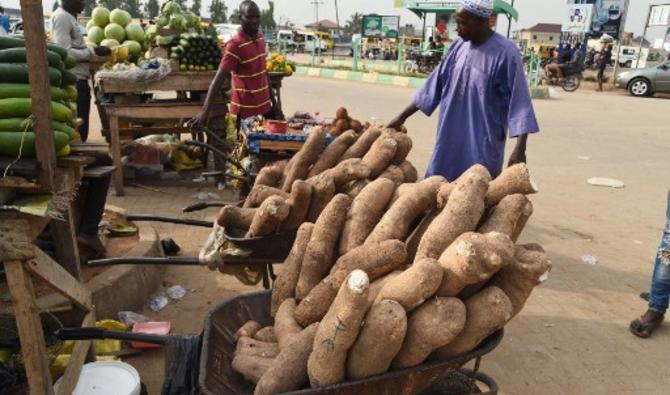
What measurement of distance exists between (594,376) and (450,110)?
1845 millimetres

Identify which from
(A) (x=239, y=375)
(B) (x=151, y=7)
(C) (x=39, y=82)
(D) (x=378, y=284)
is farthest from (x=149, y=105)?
(B) (x=151, y=7)

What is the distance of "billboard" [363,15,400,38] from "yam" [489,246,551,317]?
39.0 m

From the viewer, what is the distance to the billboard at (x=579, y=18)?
87.0 ft

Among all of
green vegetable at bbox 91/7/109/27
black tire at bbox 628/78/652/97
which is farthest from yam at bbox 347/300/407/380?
black tire at bbox 628/78/652/97

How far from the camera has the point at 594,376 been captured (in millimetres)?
3162

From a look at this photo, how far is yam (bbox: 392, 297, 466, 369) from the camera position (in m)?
1.63

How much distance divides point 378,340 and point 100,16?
24.5 feet

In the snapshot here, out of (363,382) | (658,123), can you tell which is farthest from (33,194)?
(658,123)

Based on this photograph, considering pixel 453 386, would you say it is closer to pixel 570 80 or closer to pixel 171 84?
pixel 171 84

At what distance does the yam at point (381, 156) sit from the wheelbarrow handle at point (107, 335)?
1364 millimetres

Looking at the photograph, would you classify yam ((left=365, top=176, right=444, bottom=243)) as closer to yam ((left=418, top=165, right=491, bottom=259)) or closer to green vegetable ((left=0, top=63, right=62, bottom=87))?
yam ((left=418, top=165, right=491, bottom=259))

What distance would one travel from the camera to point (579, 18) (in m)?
27.1

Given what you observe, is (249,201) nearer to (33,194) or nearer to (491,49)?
(33,194)

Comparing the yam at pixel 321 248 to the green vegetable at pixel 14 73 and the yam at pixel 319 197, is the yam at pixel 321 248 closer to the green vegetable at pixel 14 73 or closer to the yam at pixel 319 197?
the yam at pixel 319 197
